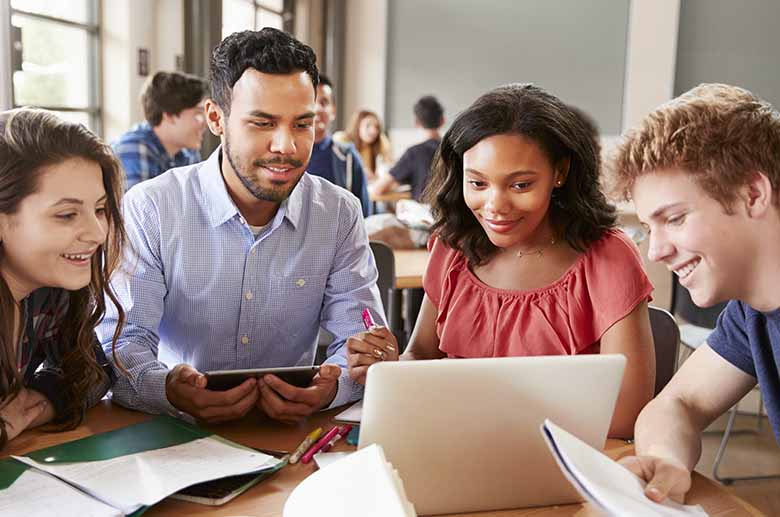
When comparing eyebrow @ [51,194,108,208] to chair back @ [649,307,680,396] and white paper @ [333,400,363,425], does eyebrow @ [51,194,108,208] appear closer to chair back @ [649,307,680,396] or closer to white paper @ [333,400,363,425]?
white paper @ [333,400,363,425]

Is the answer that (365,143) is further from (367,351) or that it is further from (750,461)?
(367,351)

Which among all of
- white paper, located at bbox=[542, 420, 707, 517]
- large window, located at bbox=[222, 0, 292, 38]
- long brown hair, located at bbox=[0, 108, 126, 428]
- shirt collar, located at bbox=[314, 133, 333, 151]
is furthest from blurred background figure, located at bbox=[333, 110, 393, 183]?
white paper, located at bbox=[542, 420, 707, 517]

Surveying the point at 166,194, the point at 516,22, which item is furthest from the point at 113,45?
the point at 516,22

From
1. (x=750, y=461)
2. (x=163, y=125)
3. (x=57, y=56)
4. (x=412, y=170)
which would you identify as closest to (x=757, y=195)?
(x=750, y=461)

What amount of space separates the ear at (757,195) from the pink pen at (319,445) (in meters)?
0.72

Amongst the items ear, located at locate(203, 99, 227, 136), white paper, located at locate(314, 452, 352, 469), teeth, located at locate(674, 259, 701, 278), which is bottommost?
white paper, located at locate(314, 452, 352, 469)

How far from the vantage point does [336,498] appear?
92cm

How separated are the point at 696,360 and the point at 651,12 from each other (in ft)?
18.3

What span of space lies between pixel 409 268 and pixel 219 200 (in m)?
1.30

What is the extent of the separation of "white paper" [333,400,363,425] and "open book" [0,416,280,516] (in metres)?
0.23

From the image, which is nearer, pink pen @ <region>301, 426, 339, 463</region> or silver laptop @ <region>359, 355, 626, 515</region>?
silver laptop @ <region>359, 355, 626, 515</region>

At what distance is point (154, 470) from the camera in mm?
1161

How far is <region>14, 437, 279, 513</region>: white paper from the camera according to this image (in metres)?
1.09

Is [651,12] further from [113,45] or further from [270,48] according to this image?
[270,48]
